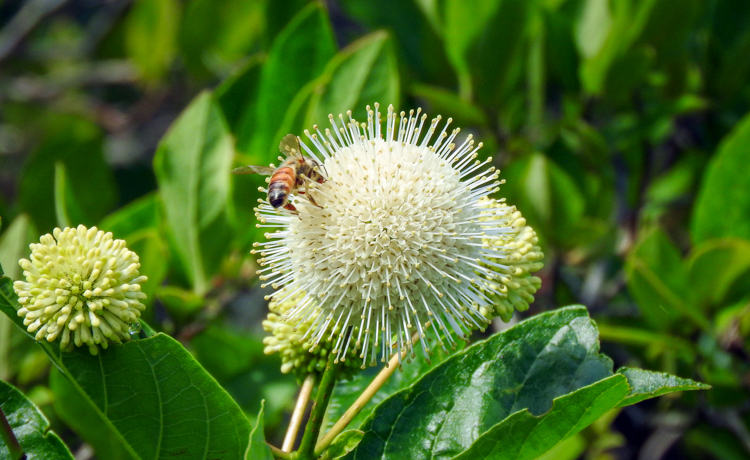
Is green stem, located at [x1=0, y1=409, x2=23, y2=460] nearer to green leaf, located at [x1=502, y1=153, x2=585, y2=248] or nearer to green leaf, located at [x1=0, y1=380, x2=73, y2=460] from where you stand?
green leaf, located at [x1=0, y1=380, x2=73, y2=460]

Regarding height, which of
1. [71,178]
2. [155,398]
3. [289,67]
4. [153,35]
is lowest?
[155,398]

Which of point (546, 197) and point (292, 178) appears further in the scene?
point (546, 197)

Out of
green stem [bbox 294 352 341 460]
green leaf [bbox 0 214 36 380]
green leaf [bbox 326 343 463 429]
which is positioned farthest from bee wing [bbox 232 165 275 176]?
green leaf [bbox 0 214 36 380]

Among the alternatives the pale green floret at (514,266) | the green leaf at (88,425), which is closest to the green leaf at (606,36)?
the pale green floret at (514,266)

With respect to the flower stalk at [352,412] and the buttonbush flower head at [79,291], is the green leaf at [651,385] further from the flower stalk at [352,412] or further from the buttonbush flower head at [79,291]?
the buttonbush flower head at [79,291]

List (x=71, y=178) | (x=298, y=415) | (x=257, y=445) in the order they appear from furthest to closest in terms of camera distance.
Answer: (x=71, y=178) → (x=298, y=415) → (x=257, y=445)

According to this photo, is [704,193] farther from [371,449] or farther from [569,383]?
[371,449]

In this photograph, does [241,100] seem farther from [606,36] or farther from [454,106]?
[606,36]

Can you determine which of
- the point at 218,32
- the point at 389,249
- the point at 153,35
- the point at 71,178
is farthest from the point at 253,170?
the point at 153,35
